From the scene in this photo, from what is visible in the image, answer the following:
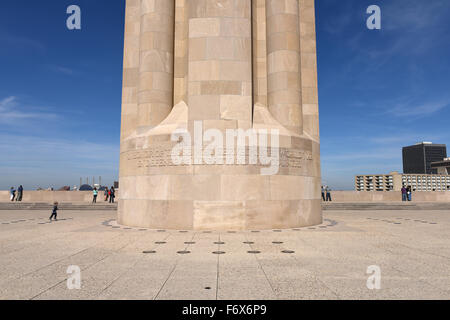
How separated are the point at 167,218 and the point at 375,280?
1066 centimetres

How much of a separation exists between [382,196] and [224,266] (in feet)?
130

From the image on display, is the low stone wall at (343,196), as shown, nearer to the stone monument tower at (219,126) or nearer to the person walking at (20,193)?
the person walking at (20,193)

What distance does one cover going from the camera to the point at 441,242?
36.4 feet

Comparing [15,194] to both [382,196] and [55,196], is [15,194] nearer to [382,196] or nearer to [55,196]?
[55,196]

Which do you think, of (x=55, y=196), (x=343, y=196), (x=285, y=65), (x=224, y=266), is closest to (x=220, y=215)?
(x=224, y=266)

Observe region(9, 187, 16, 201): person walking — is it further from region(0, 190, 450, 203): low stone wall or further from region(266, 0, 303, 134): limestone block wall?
region(266, 0, 303, 134): limestone block wall

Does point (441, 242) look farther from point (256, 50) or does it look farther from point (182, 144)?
point (256, 50)

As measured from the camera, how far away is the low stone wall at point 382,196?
131ft

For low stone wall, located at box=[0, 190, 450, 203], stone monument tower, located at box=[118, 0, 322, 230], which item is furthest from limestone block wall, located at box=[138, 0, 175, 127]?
low stone wall, located at box=[0, 190, 450, 203]

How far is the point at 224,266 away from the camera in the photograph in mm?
7594

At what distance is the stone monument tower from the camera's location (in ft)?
48.7

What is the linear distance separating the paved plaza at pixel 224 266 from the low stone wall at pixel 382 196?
28967 mm
